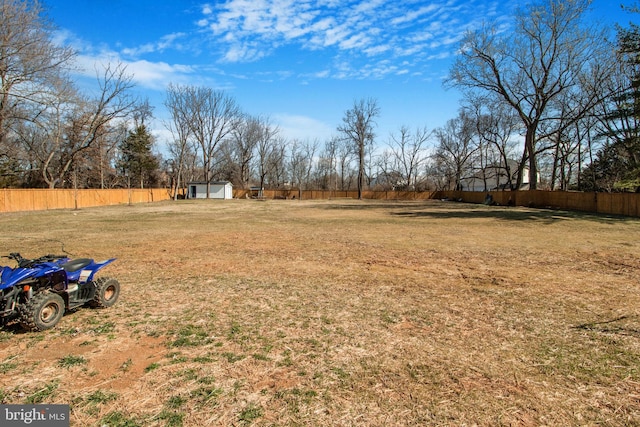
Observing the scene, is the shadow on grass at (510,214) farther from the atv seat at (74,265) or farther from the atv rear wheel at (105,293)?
the atv seat at (74,265)

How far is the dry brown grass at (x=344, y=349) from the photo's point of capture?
2699 millimetres

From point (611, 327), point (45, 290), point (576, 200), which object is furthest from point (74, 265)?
point (576, 200)

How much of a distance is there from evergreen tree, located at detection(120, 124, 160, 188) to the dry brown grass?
→ 5358 cm

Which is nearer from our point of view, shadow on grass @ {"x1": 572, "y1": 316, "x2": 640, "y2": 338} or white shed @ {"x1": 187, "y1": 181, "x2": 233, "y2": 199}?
shadow on grass @ {"x1": 572, "y1": 316, "x2": 640, "y2": 338}

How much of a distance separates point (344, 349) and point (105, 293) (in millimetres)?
3648

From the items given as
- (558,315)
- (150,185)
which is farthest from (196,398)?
(150,185)

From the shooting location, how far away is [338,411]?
2656mm

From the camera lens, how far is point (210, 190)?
56.2 meters

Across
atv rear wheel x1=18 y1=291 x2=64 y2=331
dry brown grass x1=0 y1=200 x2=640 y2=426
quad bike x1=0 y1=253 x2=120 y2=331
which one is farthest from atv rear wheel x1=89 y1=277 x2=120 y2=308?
atv rear wheel x1=18 y1=291 x2=64 y2=331

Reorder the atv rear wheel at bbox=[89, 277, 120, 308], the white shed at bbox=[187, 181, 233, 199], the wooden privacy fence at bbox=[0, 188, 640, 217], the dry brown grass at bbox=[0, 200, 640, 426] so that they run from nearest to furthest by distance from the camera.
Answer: the dry brown grass at bbox=[0, 200, 640, 426] → the atv rear wheel at bbox=[89, 277, 120, 308] → the wooden privacy fence at bbox=[0, 188, 640, 217] → the white shed at bbox=[187, 181, 233, 199]

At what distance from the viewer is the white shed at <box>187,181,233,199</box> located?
56219mm

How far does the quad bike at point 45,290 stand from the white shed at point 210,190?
5302cm

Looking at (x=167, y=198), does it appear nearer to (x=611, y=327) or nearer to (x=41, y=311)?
(x=41, y=311)

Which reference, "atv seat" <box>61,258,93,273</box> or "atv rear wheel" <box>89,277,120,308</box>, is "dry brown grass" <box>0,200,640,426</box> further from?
"atv seat" <box>61,258,93,273</box>
